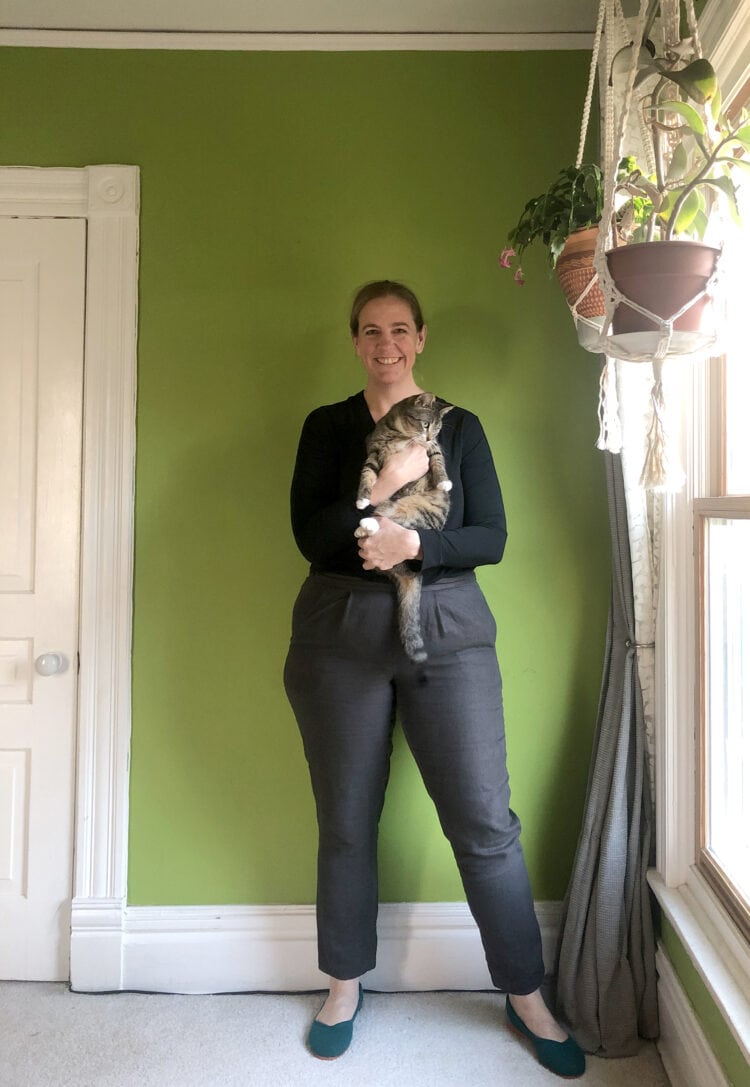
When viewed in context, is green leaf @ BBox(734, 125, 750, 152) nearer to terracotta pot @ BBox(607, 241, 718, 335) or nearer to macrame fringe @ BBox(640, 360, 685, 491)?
terracotta pot @ BBox(607, 241, 718, 335)

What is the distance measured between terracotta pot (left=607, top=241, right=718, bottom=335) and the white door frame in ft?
4.37

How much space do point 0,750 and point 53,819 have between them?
236mm

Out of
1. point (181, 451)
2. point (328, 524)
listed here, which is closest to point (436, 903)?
point (328, 524)

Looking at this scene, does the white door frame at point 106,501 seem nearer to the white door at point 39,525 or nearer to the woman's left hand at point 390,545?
the white door at point 39,525

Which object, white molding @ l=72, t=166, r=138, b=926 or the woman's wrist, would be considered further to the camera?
white molding @ l=72, t=166, r=138, b=926

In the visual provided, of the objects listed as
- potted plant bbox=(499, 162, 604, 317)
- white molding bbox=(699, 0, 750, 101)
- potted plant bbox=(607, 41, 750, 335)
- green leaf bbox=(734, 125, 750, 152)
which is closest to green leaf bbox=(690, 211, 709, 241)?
potted plant bbox=(607, 41, 750, 335)

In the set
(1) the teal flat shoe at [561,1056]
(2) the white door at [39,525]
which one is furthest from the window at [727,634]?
(2) the white door at [39,525]

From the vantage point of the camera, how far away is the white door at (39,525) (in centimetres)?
196

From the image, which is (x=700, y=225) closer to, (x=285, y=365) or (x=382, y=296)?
(x=382, y=296)

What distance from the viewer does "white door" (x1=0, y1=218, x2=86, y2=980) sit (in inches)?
77.3

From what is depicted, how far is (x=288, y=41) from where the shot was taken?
197 cm

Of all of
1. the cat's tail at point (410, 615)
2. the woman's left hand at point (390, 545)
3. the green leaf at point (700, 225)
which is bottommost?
the cat's tail at point (410, 615)

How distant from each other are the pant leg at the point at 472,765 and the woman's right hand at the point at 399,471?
9.3 inches

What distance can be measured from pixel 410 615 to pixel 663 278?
0.78m
